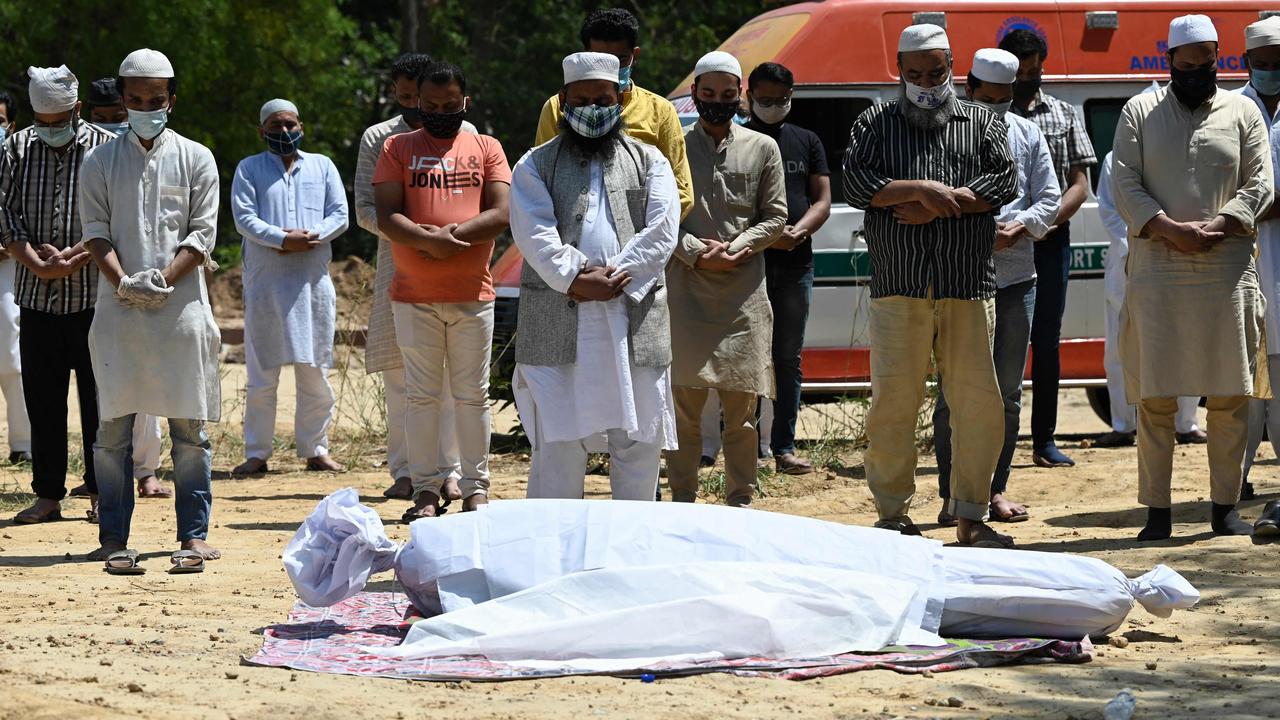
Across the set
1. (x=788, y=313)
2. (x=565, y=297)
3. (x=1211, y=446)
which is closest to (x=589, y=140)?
(x=565, y=297)

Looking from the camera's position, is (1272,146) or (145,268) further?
(1272,146)

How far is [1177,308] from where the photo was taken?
7.30m

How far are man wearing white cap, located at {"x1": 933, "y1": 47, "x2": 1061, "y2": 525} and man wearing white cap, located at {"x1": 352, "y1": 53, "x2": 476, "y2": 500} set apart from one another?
2.34 metres

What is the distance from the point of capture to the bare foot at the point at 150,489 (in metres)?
9.27

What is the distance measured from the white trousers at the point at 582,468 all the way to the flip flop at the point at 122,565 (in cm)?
159

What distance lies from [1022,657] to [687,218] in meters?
3.28

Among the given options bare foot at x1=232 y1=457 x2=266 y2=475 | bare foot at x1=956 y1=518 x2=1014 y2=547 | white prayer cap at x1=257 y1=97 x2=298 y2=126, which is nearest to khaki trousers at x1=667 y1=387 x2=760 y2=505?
bare foot at x1=956 y1=518 x2=1014 y2=547

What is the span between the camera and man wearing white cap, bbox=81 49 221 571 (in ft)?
22.5

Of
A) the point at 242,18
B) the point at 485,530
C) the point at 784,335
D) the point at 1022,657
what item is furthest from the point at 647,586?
the point at 242,18

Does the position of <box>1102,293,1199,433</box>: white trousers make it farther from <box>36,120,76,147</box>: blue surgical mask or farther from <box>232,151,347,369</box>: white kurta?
<box>36,120,76,147</box>: blue surgical mask

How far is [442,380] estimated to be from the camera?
27.2ft

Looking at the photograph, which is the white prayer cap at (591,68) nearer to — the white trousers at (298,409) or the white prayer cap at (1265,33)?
the white prayer cap at (1265,33)

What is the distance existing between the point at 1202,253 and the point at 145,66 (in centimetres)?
430

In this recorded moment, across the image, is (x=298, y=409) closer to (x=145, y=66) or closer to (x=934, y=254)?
(x=145, y=66)
